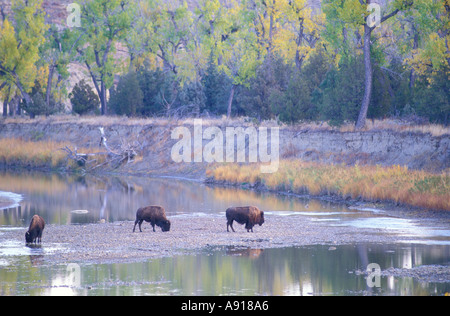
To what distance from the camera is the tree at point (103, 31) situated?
68438mm

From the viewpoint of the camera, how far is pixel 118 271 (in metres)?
16.8

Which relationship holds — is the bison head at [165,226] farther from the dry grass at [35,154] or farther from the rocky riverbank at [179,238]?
the dry grass at [35,154]

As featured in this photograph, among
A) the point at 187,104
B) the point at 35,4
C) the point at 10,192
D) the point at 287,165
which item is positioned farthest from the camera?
the point at 35,4

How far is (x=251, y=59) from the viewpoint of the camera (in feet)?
195

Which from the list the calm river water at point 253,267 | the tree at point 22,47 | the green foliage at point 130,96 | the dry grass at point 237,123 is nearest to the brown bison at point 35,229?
the calm river water at point 253,267

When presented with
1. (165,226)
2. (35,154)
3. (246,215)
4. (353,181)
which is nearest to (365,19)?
(353,181)

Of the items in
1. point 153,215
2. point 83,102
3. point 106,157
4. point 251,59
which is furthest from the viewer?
point 83,102

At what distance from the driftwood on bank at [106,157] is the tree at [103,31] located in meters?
14.9

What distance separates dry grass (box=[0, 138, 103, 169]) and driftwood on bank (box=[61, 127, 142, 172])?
2.35 feet

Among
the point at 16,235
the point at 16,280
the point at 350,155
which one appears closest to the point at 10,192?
the point at 16,235

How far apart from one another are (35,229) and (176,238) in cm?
414

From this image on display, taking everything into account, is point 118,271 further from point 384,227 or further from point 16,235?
point 384,227

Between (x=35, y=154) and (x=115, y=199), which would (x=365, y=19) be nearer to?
(x=115, y=199)
